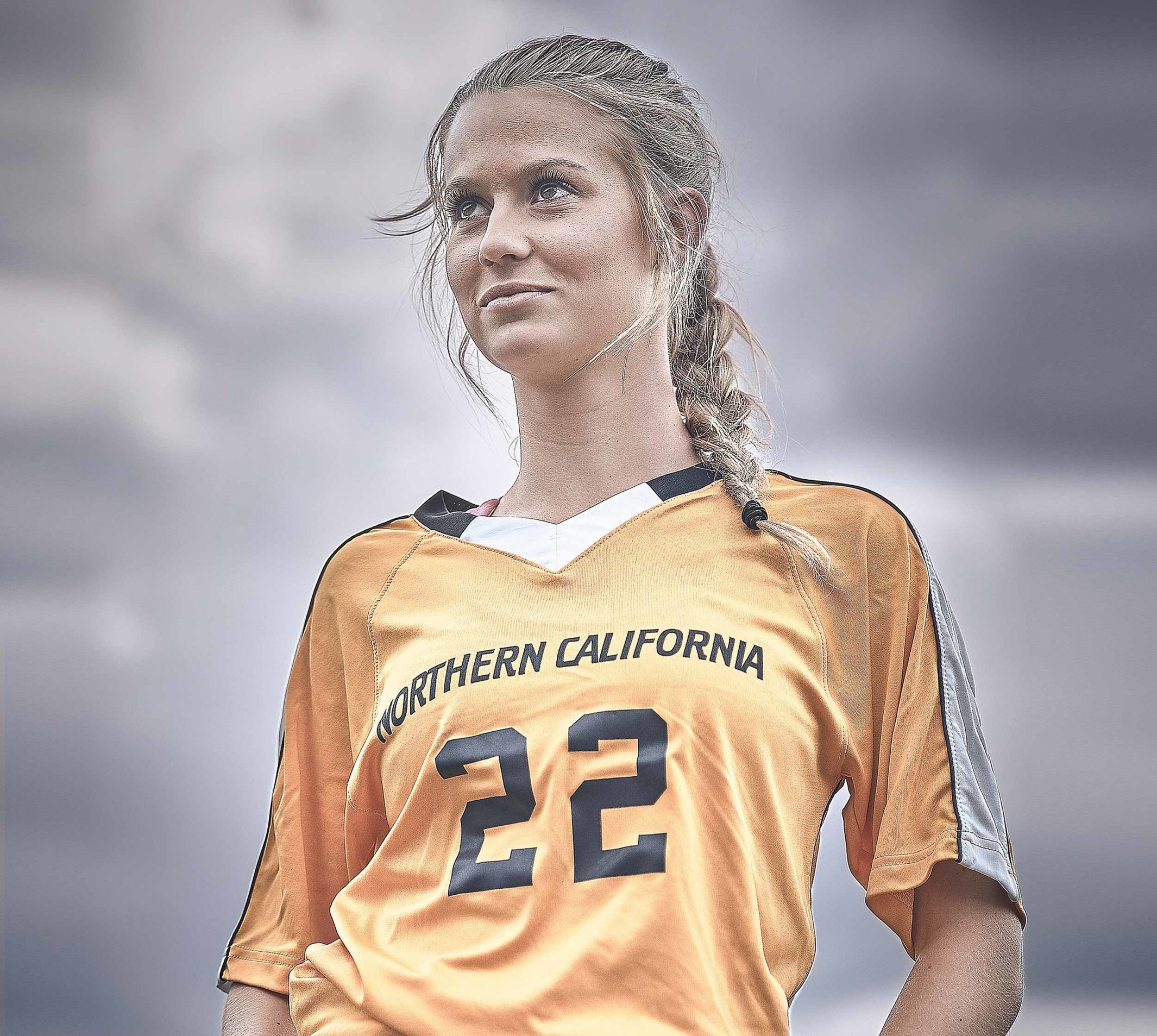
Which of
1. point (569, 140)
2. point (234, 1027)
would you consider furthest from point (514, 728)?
point (569, 140)

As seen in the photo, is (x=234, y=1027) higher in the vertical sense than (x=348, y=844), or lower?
lower

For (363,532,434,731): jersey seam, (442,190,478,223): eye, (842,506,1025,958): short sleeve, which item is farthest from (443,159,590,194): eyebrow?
(842,506,1025,958): short sleeve

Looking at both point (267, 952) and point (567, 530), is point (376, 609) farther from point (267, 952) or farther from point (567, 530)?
point (267, 952)

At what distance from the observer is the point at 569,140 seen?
6.91 feet

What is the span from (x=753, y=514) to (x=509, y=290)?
20.1 inches

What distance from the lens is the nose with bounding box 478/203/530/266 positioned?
2.04 m

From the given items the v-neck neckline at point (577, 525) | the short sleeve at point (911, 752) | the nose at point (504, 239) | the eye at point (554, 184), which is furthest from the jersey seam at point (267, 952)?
the eye at point (554, 184)

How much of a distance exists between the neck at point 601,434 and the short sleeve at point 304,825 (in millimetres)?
443

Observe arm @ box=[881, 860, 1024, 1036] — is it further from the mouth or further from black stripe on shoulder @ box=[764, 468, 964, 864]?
A: the mouth

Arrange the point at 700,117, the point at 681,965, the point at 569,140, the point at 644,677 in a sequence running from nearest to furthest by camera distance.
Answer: the point at 681,965
the point at 644,677
the point at 569,140
the point at 700,117

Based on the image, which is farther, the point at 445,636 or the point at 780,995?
the point at 445,636

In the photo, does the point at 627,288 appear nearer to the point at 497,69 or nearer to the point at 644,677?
the point at 497,69

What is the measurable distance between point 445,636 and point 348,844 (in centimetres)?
42

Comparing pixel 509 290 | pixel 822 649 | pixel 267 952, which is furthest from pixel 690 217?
pixel 267 952
